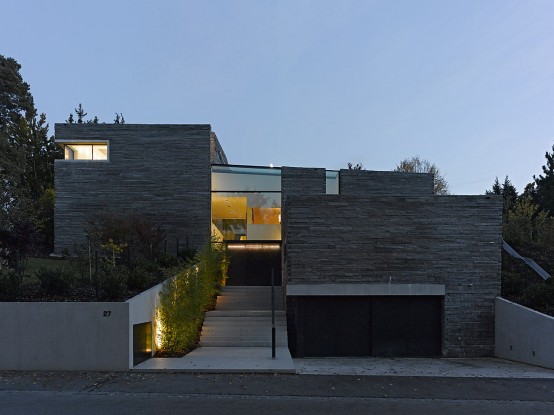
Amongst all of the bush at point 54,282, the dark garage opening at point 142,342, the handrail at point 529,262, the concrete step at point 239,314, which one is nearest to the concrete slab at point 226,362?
the dark garage opening at point 142,342

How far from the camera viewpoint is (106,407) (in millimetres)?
7043

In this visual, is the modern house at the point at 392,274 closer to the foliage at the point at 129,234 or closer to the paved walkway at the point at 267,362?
the paved walkway at the point at 267,362

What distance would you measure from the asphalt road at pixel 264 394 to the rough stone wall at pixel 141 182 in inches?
461

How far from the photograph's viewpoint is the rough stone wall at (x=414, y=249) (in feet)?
41.4

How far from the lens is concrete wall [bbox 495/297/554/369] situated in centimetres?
1076

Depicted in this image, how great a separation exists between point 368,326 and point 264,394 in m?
5.62

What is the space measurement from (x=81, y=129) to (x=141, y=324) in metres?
13.9

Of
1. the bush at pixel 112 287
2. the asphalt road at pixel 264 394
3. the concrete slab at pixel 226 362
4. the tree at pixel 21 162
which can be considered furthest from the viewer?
the tree at pixel 21 162

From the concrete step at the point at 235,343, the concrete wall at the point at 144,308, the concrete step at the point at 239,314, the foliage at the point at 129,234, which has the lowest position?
the concrete step at the point at 235,343

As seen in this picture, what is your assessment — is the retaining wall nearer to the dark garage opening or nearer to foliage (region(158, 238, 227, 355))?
the dark garage opening

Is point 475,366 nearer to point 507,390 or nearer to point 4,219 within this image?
point 507,390

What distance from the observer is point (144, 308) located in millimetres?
10656

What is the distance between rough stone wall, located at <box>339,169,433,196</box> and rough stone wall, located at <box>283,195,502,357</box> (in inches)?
352

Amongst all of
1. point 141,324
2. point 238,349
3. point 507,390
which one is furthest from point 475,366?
point 141,324
